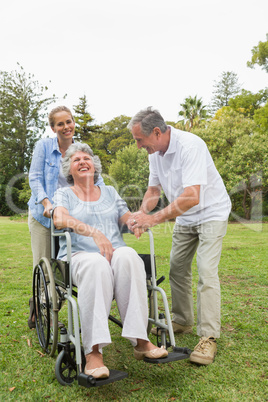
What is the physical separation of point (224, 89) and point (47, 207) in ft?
114

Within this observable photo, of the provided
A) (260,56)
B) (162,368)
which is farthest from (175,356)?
(260,56)

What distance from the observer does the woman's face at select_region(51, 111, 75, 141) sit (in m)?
3.03

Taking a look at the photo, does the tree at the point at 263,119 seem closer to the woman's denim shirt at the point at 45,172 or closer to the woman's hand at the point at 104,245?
the woman's denim shirt at the point at 45,172

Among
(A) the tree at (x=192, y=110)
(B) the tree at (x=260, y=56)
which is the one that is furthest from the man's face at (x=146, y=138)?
(A) the tree at (x=192, y=110)

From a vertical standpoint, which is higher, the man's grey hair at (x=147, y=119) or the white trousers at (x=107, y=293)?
the man's grey hair at (x=147, y=119)

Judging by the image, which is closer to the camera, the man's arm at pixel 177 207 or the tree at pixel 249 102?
the man's arm at pixel 177 207

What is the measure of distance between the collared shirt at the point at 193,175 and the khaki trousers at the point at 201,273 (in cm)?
8

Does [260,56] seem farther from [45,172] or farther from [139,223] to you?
[139,223]

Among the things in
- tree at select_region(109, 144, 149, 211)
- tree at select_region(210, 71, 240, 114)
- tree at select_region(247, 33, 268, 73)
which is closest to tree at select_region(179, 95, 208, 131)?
tree at select_region(210, 71, 240, 114)

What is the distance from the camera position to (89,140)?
1114 inches

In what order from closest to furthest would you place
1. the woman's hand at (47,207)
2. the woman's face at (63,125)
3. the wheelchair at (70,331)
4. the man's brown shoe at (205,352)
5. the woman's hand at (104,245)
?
the wheelchair at (70,331), the woman's hand at (104,245), the man's brown shoe at (205,352), the woman's hand at (47,207), the woman's face at (63,125)

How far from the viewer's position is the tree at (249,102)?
24844 mm

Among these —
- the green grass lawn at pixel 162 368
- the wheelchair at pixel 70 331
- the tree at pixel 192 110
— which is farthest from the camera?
the tree at pixel 192 110

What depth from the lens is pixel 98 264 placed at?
208 centimetres
